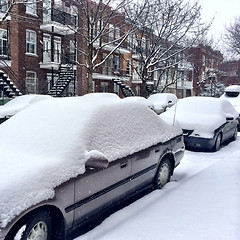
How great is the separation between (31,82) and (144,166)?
19.8m

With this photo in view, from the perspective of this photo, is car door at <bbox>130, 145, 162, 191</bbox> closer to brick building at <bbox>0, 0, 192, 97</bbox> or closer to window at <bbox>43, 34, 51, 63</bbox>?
brick building at <bbox>0, 0, 192, 97</bbox>

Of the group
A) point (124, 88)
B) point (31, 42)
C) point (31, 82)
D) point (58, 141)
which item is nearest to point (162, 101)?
point (124, 88)

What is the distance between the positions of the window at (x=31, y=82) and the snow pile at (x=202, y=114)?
15.5 meters

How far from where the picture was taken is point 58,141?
11.6ft

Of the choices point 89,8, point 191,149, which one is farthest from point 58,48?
point 191,149

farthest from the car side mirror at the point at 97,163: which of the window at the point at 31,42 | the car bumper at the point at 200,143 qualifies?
the window at the point at 31,42

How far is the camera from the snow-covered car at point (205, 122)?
26.3 ft

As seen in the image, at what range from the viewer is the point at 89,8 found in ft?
54.9

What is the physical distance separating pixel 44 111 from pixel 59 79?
18.8 meters

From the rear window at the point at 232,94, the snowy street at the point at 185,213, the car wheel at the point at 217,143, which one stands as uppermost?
the rear window at the point at 232,94

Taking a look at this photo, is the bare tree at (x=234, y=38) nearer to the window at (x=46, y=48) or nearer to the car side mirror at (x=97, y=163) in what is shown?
the window at (x=46, y=48)

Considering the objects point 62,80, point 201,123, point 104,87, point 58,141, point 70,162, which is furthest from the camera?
point 104,87

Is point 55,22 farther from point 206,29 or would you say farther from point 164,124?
point 164,124

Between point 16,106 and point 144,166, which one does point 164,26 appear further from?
point 144,166
